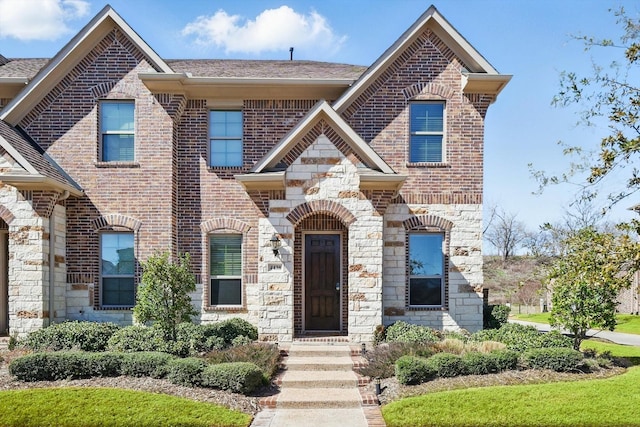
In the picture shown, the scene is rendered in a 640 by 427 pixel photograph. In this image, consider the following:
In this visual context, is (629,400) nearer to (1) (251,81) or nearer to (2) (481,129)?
(2) (481,129)

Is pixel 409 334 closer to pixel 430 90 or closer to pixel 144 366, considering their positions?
pixel 144 366

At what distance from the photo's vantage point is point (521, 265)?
48.3 metres

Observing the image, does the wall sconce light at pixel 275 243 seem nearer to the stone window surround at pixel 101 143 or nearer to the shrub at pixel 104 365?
the shrub at pixel 104 365

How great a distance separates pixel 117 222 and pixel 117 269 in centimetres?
127

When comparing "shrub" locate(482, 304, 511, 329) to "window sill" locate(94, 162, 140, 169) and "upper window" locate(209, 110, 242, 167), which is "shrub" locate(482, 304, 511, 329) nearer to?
"upper window" locate(209, 110, 242, 167)

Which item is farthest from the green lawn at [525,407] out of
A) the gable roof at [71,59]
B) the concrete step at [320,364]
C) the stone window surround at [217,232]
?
the gable roof at [71,59]

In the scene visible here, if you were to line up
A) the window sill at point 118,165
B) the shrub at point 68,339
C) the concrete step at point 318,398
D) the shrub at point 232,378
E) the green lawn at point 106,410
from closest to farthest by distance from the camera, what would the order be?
the green lawn at point 106,410 → the concrete step at point 318,398 → the shrub at point 232,378 → the shrub at point 68,339 → the window sill at point 118,165

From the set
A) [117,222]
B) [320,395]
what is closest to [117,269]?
[117,222]

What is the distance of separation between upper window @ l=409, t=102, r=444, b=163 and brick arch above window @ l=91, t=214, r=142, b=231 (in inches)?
301

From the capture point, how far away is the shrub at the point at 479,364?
33.2 feet

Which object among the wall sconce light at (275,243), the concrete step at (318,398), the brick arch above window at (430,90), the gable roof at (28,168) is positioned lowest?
the concrete step at (318,398)

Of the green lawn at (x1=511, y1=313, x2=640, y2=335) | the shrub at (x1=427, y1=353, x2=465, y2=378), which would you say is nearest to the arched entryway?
the shrub at (x1=427, y1=353, x2=465, y2=378)

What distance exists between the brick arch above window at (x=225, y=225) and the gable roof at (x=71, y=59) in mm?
4162

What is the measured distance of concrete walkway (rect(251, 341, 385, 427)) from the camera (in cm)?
852
